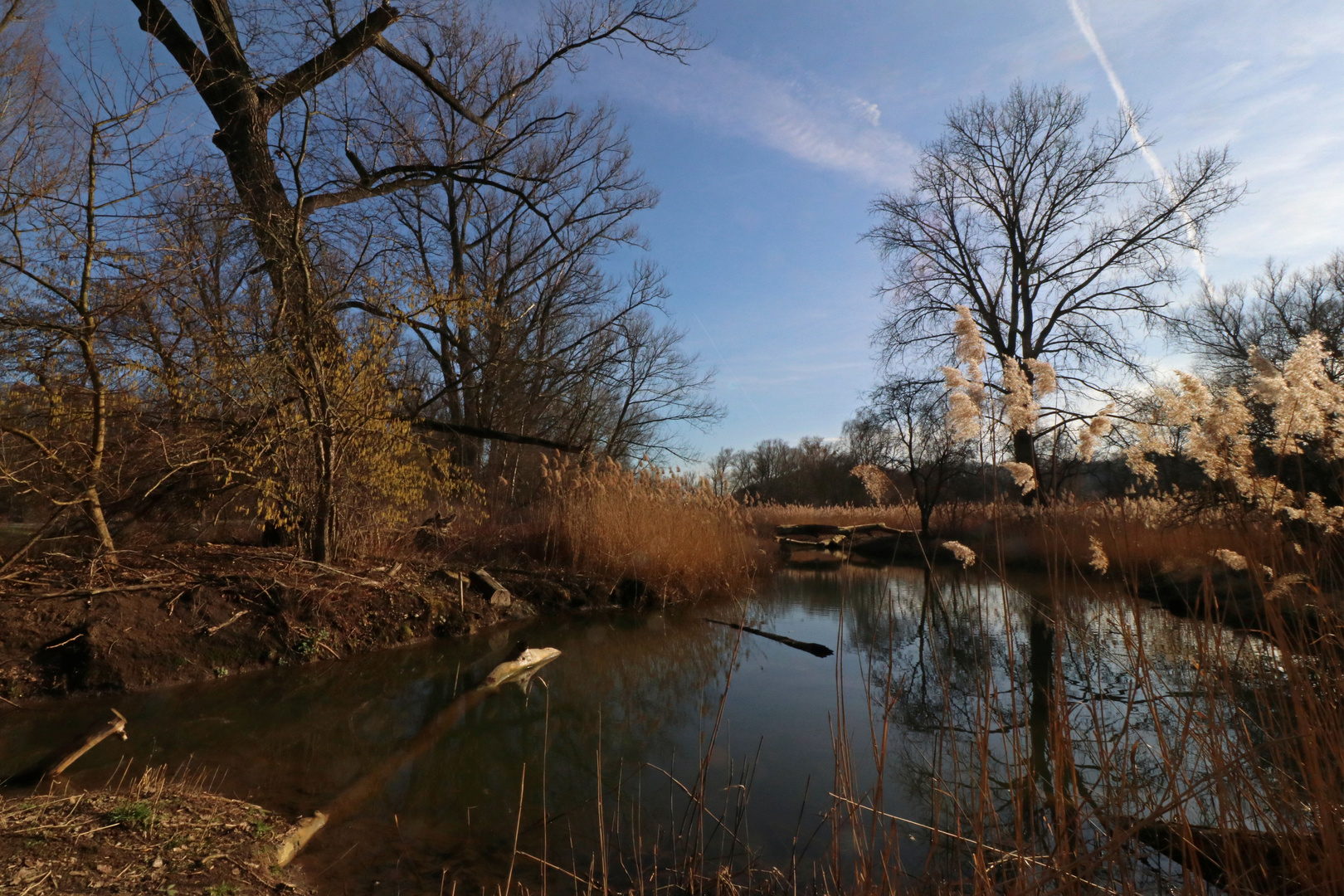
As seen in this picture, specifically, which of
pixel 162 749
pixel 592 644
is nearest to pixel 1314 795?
pixel 162 749

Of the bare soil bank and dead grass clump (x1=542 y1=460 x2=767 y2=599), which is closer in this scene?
the bare soil bank

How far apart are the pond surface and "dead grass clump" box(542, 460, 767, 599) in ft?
7.81

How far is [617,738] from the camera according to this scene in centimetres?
454

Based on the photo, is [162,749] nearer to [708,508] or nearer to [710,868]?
[710,868]

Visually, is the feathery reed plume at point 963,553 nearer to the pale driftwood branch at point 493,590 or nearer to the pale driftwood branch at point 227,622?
the pale driftwood branch at point 227,622

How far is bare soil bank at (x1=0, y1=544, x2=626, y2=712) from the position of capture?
5.00 metres

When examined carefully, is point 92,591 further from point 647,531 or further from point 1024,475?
point 1024,475

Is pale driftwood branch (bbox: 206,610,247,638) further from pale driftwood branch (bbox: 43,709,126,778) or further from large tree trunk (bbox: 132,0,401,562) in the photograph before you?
pale driftwood branch (bbox: 43,709,126,778)

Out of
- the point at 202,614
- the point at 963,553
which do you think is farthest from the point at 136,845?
the point at 202,614

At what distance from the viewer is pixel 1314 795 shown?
173cm

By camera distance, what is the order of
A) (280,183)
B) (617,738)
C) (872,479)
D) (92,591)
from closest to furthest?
(872,479) < (617,738) < (92,591) < (280,183)

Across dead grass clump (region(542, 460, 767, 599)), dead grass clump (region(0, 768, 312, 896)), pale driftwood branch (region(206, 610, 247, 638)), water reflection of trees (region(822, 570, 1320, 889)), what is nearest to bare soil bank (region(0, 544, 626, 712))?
pale driftwood branch (region(206, 610, 247, 638))

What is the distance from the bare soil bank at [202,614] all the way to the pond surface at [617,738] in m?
0.24

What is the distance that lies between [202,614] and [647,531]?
16.8 ft
